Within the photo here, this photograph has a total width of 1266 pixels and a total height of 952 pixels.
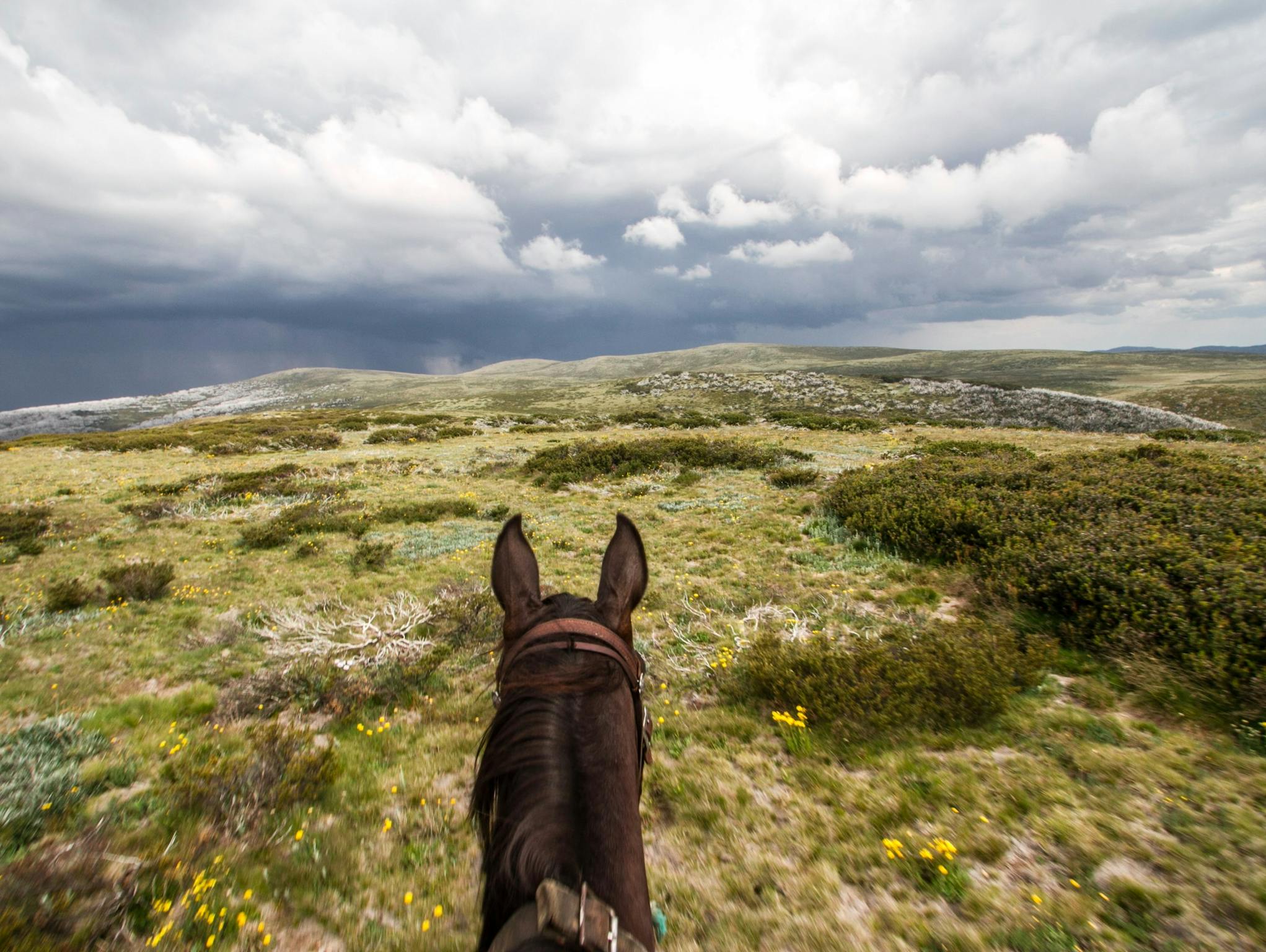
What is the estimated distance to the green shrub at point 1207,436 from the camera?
22766mm

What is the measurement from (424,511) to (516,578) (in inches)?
494

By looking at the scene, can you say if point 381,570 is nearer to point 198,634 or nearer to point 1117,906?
point 198,634

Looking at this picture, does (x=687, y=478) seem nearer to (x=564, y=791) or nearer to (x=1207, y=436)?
(x=564, y=791)

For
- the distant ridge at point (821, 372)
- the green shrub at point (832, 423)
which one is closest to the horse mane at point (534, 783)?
the green shrub at point (832, 423)

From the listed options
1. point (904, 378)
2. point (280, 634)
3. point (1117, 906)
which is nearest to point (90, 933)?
point (280, 634)

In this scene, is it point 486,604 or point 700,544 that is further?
point 700,544

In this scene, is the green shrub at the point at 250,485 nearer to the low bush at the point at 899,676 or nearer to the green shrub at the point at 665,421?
the low bush at the point at 899,676

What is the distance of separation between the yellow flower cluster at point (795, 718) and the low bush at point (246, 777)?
4.34 meters

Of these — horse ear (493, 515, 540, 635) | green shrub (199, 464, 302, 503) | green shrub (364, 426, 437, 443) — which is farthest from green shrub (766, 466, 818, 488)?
green shrub (364, 426, 437, 443)

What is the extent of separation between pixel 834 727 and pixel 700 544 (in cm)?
626

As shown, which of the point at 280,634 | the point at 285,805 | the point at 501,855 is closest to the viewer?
→ the point at 501,855

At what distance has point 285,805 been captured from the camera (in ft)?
13.3

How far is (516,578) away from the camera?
9.80 feet

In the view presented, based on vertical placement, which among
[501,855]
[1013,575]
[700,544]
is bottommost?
[700,544]
